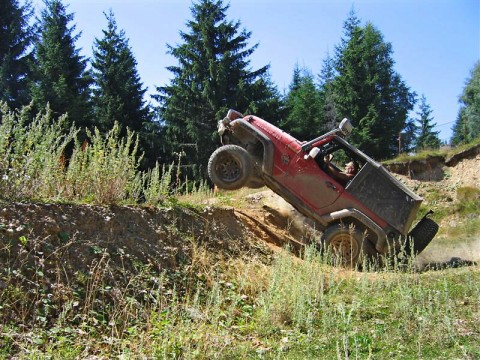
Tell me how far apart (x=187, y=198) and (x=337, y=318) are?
17.2 ft

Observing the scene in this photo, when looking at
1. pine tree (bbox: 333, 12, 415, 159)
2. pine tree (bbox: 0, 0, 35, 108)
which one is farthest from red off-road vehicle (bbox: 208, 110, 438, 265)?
pine tree (bbox: 333, 12, 415, 159)

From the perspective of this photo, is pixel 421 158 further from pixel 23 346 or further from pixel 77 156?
pixel 23 346

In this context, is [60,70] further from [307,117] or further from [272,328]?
[272,328]

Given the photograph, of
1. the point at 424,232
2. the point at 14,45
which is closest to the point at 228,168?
the point at 424,232

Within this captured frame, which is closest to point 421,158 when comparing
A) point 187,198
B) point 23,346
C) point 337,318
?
point 187,198

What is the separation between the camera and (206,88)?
26047 millimetres

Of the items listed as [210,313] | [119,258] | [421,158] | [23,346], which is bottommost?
[23,346]

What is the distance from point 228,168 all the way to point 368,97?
29.0 metres

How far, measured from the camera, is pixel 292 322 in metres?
4.83

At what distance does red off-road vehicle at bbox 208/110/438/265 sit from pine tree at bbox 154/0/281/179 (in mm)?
14219

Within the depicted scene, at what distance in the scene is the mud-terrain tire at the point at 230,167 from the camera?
9.22 m

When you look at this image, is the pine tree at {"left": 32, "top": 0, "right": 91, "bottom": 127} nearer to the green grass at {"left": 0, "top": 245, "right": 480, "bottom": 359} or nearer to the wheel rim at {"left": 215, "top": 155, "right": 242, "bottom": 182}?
the wheel rim at {"left": 215, "top": 155, "right": 242, "bottom": 182}

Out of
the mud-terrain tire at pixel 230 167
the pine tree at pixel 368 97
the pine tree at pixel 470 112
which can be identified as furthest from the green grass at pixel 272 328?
the pine tree at pixel 470 112

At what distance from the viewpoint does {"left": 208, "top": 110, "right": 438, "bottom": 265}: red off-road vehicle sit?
9.07 metres
